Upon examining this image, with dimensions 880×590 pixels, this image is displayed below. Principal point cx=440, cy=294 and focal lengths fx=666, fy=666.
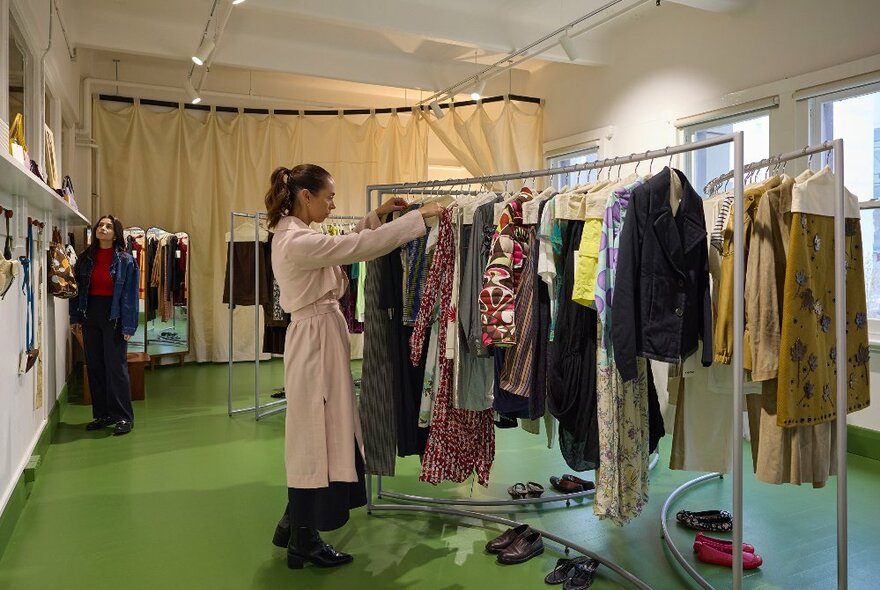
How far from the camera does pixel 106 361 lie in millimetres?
4684

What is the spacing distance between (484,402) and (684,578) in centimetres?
104

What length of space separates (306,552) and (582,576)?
1.09 m

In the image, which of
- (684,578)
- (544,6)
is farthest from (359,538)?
(544,6)

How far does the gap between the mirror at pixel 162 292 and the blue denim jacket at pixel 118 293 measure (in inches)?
94.0

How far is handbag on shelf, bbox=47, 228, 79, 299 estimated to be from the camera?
4.23m

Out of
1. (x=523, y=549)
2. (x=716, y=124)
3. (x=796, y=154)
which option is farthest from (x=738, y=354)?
(x=716, y=124)

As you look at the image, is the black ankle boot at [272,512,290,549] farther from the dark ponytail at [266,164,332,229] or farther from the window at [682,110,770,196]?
the window at [682,110,770,196]

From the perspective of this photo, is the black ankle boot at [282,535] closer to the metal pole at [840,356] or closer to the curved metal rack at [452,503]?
the curved metal rack at [452,503]

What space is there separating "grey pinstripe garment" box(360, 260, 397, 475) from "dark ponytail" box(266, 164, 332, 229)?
459 mm

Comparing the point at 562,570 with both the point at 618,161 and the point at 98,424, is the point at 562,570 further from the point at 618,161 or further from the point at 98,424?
the point at 98,424

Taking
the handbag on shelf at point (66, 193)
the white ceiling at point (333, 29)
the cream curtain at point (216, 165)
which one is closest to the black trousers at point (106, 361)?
the handbag on shelf at point (66, 193)

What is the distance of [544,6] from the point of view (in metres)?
5.86

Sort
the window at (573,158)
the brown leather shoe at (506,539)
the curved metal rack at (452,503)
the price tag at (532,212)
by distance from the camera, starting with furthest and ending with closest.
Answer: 1. the window at (573,158)
2. the curved metal rack at (452,503)
3. the brown leather shoe at (506,539)
4. the price tag at (532,212)

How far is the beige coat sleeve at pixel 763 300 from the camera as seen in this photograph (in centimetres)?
213
